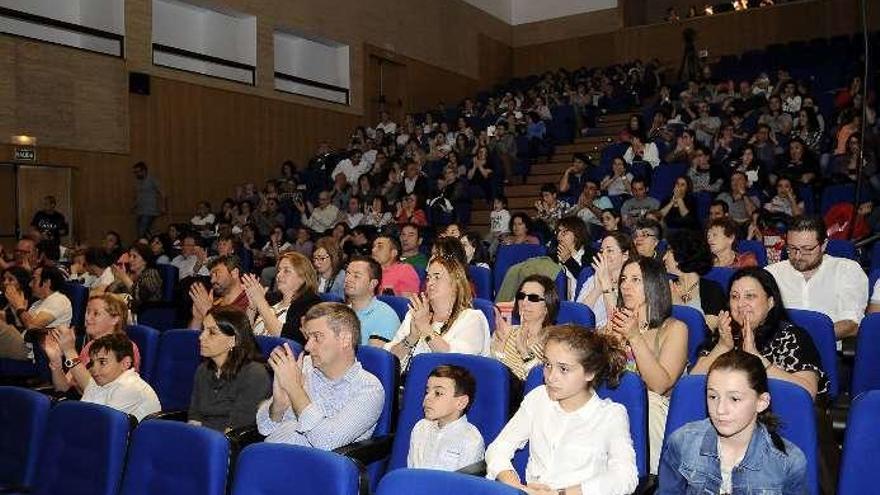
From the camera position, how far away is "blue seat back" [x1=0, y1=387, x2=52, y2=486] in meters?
2.60

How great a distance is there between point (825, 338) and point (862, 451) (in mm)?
1015

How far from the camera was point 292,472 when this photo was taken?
75.8 inches

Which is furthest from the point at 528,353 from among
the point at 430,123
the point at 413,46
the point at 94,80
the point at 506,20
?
the point at 506,20

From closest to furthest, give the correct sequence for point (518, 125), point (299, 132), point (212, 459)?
point (212, 459), point (518, 125), point (299, 132)

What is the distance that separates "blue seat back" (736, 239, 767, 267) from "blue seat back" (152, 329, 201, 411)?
318 centimetres

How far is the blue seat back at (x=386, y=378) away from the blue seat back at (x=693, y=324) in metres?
1.10

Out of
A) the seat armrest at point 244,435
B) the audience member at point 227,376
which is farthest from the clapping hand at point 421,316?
the seat armrest at point 244,435

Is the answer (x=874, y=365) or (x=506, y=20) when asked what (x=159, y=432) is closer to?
(x=874, y=365)

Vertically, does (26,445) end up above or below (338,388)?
below

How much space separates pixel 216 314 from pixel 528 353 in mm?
1140

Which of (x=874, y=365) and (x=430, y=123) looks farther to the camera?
(x=430, y=123)

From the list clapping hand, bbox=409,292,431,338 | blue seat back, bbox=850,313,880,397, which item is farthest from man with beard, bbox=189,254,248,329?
blue seat back, bbox=850,313,880,397

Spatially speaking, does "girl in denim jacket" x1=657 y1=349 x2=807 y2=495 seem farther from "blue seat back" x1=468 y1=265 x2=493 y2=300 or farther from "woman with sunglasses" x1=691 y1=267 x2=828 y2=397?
"blue seat back" x1=468 y1=265 x2=493 y2=300

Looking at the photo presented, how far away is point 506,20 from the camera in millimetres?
16141
